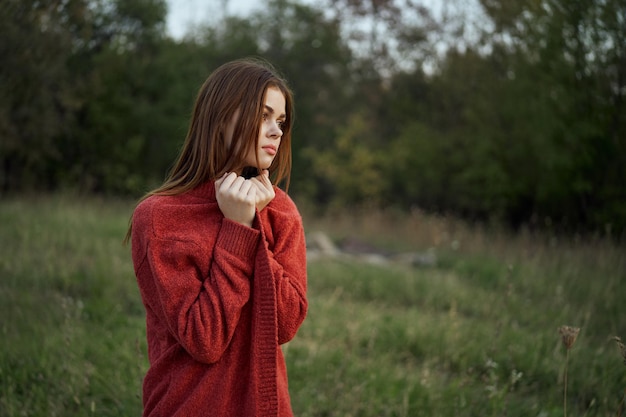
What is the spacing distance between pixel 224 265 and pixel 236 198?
19 centimetres

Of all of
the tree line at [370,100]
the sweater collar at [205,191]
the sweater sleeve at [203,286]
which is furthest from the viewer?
the tree line at [370,100]

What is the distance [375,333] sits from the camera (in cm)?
390

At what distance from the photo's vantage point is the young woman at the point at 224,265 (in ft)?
5.42

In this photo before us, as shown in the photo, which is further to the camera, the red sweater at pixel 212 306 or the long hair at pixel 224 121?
the long hair at pixel 224 121

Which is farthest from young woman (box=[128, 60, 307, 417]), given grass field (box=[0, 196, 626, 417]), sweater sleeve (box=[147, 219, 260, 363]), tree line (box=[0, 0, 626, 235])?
tree line (box=[0, 0, 626, 235])

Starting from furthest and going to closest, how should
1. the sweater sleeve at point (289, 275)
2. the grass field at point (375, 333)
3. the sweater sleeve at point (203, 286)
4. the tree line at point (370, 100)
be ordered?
the tree line at point (370, 100) → the grass field at point (375, 333) → the sweater sleeve at point (289, 275) → the sweater sleeve at point (203, 286)

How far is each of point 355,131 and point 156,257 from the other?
48.2 ft

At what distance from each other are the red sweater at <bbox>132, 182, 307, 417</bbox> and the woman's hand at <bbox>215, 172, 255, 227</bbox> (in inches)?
1.2

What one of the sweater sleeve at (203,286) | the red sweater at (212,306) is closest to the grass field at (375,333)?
the red sweater at (212,306)

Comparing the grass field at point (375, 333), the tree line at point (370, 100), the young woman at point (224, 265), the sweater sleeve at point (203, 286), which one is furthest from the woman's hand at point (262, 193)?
the tree line at point (370, 100)

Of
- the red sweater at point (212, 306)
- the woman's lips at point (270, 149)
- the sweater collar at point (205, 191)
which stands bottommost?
the red sweater at point (212, 306)

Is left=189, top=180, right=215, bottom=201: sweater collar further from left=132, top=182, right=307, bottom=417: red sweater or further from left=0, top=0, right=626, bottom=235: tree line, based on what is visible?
left=0, top=0, right=626, bottom=235: tree line

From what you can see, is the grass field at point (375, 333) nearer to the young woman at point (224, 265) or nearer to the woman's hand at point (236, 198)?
the young woman at point (224, 265)

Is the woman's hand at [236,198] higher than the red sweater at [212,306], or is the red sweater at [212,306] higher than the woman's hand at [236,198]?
the woman's hand at [236,198]
